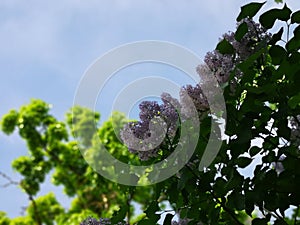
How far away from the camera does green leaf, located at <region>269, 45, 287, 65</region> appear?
108 centimetres

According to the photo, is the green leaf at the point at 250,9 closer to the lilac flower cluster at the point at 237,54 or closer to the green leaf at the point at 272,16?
the green leaf at the point at 272,16

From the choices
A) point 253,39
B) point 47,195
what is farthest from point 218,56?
point 47,195

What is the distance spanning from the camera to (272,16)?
1085 mm

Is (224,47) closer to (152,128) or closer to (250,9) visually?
(250,9)

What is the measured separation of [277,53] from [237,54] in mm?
167

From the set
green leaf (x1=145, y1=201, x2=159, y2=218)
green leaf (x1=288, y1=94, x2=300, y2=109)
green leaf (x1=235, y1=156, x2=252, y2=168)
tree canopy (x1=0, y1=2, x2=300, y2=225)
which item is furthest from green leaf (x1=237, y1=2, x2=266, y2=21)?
green leaf (x1=145, y1=201, x2=159, y2=218)

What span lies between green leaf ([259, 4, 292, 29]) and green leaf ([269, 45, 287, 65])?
52 mm

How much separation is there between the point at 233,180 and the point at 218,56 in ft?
1.05

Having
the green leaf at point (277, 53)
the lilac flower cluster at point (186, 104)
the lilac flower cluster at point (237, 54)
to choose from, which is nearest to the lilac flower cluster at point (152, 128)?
the lilac flower cluster at point (186, 104)

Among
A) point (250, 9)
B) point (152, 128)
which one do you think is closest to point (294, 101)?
point (250, 9)

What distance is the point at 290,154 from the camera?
108cm

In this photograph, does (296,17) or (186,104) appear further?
(186,104)

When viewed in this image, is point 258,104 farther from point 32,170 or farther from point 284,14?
point 32,170

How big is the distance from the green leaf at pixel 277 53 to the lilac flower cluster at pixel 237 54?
11 cm
